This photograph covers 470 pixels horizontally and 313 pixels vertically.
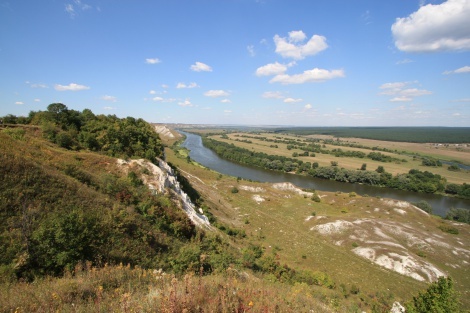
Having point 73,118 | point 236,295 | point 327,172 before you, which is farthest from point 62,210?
point 327,172

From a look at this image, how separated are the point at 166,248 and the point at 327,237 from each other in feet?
91.9

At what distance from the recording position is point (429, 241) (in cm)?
3200

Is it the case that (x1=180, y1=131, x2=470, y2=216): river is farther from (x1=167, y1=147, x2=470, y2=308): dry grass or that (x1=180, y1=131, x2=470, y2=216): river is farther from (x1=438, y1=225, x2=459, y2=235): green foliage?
(x1=438, y1=225, x2=459, y2=235): green foliage

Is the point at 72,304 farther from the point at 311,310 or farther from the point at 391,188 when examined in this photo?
the point at 391,188

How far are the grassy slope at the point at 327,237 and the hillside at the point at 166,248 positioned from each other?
0.70ft

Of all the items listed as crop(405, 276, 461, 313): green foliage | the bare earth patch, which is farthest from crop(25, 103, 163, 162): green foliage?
the bare earth patch

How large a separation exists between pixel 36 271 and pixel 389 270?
3143 cm

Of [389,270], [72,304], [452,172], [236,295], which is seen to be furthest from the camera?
[452,172]

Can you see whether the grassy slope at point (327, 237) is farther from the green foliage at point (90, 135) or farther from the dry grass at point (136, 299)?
the dry grass at point (136, 299)

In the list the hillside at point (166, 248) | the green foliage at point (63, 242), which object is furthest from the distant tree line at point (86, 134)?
the green foliage at point (63, 242)

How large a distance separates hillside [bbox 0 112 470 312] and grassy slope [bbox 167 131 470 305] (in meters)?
0.21

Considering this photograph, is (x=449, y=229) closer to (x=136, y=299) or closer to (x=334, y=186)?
(x=334, y=186)

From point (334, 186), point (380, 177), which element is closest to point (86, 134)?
point (334, 186)

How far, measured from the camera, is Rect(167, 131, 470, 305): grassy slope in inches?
939
